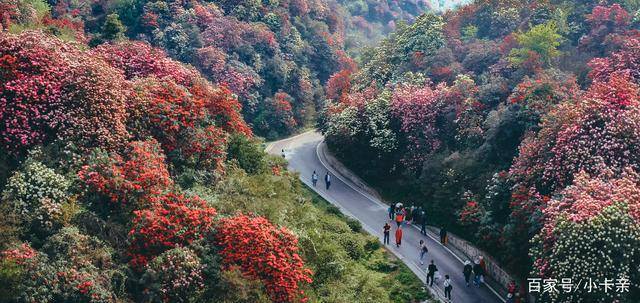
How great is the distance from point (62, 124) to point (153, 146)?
337cm

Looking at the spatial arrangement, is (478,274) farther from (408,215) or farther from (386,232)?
(408,215)

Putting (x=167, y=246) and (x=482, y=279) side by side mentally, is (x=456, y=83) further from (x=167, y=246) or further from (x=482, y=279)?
(x=167, y=246)

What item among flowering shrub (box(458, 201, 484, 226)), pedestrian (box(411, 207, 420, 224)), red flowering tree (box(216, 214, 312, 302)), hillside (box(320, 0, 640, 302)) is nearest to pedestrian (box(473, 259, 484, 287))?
hillside (box(320, 0, 640, 302))

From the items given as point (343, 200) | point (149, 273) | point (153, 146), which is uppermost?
point (153, 146)

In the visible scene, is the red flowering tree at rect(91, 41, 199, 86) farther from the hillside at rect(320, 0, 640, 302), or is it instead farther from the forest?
the hillside at rect(320, 0, 640, 302)

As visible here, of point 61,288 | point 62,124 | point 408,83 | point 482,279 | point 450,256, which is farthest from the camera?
point 408,83

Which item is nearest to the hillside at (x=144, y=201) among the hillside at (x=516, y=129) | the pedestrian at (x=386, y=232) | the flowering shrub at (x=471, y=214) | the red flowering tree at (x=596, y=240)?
the pedestrian at (x=386, y=232)

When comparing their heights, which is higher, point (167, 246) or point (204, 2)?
point (204, 2)

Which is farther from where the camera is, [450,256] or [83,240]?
[450,256]

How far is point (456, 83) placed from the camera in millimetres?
36875

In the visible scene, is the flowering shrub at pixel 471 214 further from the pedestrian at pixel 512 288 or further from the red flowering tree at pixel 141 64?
the red flowering tree at pixel 141 64

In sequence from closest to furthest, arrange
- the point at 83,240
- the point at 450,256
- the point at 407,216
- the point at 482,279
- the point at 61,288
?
the point at 61,288 < the point at 83,240 < the point at 482,279 < the point at 450,256 < the point at 407,216

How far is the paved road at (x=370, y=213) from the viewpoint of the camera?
84.1ft

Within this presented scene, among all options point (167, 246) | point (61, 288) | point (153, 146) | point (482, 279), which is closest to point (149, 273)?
point (167, 246)
